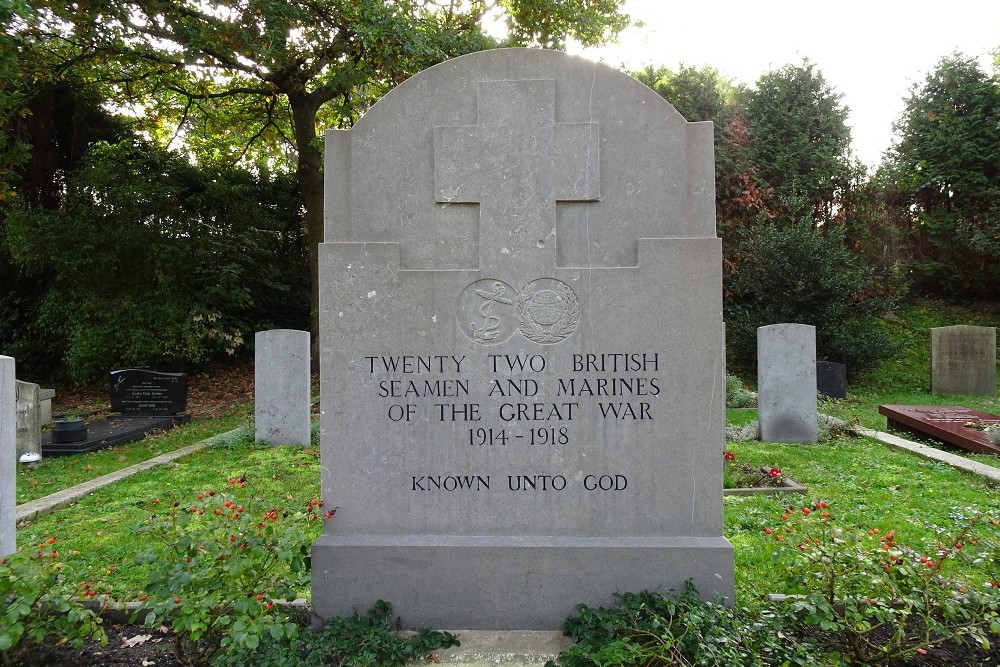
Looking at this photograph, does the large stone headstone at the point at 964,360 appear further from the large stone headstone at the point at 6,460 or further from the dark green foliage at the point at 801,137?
the large stone headstone at the point at 6,460

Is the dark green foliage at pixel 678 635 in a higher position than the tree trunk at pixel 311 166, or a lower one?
lower

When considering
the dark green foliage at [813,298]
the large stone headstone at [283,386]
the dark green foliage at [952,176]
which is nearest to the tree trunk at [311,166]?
the large stone headstone at [283,386]

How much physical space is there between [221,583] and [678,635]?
6.65 ft

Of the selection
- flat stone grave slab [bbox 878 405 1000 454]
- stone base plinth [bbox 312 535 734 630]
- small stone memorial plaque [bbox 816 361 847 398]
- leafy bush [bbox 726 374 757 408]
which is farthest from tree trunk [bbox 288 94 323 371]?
stone base plinth [bbox 312 535 734 630]

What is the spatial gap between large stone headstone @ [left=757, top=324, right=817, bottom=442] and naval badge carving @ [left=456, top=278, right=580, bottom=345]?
6.49m

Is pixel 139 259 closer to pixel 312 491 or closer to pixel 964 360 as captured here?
pixel 312 491

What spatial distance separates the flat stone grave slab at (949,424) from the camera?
8031mm

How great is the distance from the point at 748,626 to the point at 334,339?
2412 mm

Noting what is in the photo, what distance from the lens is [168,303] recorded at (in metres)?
15.0

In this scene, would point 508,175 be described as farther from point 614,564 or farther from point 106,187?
point 106,187

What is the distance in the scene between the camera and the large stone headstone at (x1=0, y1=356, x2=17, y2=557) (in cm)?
382

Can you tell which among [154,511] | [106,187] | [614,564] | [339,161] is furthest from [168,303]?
[614,564]

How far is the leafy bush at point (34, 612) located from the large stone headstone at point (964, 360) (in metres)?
16.6

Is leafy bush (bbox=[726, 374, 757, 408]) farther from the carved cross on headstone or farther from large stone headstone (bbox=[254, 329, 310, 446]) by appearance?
the carved cross on headstone
